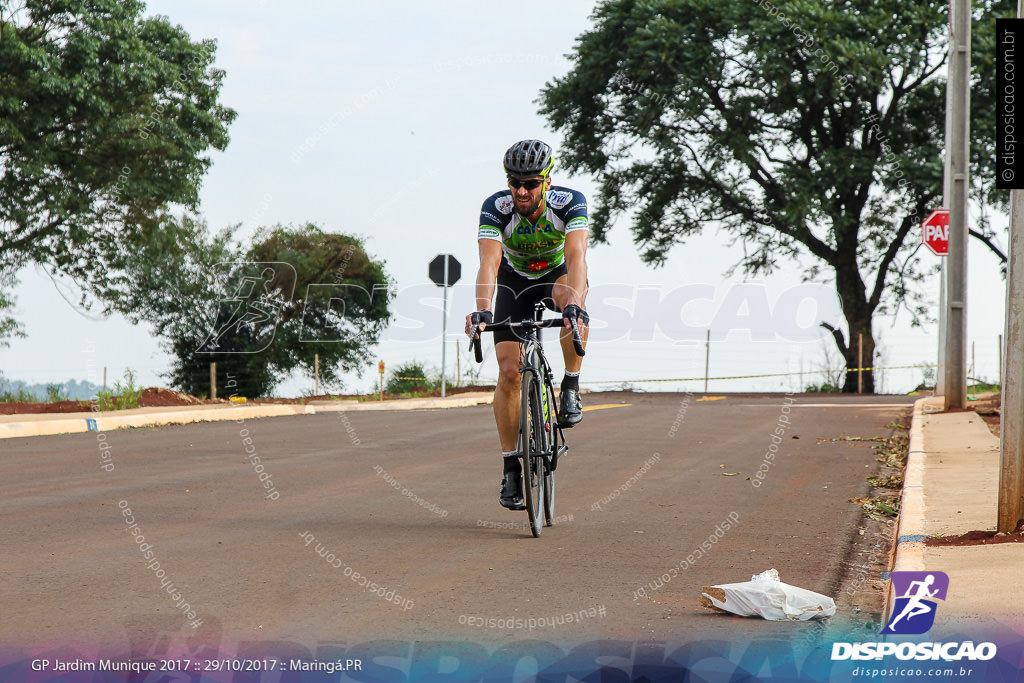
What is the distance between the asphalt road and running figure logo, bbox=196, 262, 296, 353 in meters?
23.1

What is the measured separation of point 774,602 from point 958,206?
13.9 metres

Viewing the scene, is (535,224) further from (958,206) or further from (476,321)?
(958,206)

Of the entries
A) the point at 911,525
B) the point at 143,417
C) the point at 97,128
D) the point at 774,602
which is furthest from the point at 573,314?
the point at 97,128

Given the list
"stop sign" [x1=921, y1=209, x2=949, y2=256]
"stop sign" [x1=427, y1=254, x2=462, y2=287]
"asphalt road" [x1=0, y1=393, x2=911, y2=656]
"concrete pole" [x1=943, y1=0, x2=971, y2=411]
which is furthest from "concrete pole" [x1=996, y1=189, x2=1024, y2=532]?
"stop sign" [x1=427, y1=254, x2=462, y2=287]

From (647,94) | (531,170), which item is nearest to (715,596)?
(531,170)

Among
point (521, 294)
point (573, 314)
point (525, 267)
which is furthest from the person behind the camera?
point (521, 294)

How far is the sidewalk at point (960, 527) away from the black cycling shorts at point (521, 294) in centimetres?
265

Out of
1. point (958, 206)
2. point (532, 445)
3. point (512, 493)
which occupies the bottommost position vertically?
point (512, 493)

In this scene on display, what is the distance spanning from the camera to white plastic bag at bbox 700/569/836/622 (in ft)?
14.5

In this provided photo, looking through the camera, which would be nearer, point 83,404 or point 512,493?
point 512,493

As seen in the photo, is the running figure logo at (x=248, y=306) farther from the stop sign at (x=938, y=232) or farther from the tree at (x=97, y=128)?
the stop sign at (x=938, y=232)

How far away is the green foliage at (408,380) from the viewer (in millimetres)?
30877

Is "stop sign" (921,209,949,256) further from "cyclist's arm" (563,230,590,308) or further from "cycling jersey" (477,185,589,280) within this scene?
"cyclist's arm" (563,230,590,308)

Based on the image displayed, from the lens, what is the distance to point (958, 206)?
54.6 feet
